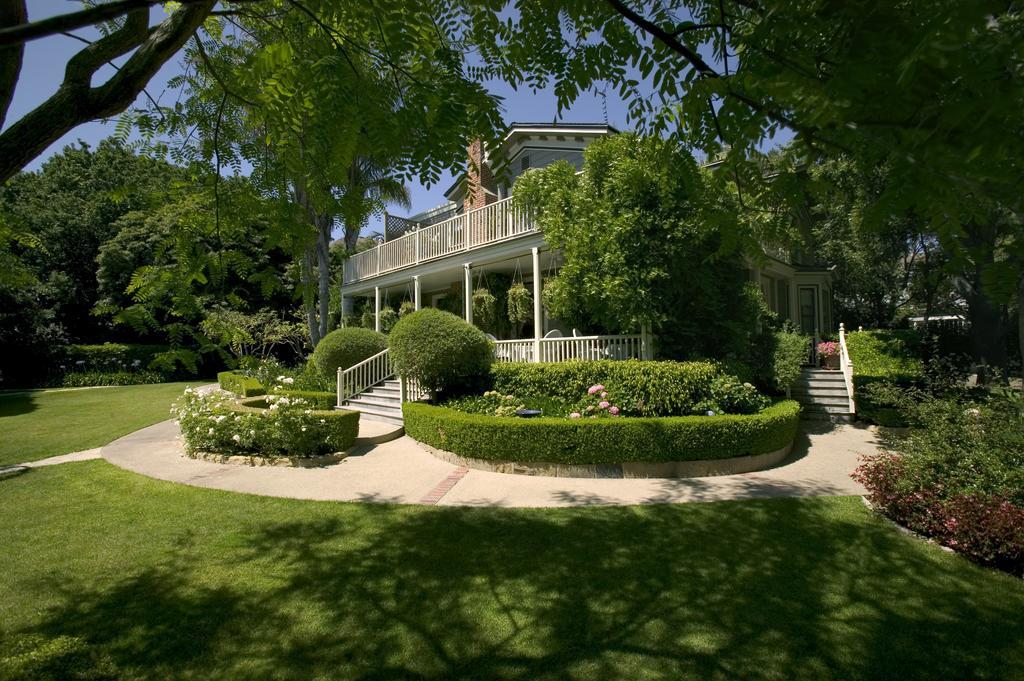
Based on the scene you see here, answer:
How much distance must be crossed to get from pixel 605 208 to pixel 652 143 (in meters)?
6.27

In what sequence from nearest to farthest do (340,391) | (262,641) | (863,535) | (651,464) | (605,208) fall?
(262,641), (863,535), (651,464), (605,208), (340,391)

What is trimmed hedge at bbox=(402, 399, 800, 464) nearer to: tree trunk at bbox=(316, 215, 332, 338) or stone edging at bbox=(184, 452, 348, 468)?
stone edging at bbox=(184, 452, 348, 468)

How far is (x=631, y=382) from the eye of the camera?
30.8 feet

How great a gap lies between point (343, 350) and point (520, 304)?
6.04 m

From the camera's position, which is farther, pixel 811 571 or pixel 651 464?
pixel 651 464

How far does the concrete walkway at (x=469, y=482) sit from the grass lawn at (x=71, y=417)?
255 centimetres

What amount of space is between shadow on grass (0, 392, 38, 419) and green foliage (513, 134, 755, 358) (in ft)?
58.9

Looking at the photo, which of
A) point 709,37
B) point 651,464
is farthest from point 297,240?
point 651,464

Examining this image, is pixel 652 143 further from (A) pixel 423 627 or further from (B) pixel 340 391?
(B) pixel 340 391

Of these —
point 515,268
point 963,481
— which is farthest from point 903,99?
point 515,268

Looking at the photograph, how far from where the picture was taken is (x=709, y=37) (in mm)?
3777

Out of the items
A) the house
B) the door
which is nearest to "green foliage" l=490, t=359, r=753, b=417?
the house

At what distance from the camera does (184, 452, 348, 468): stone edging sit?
8867 mm

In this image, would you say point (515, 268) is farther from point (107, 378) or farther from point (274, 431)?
point (107, 378)
